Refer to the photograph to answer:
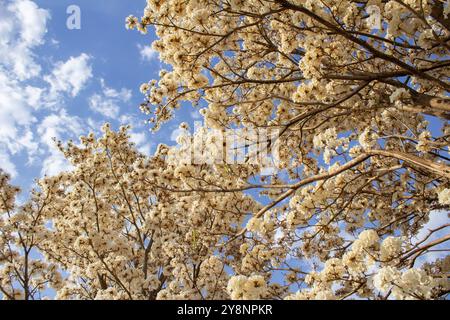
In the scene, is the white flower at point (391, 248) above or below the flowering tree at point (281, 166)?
below

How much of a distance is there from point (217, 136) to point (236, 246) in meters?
3.65

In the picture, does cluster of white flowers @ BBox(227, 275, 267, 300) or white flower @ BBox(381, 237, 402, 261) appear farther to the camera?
white flower @ BBox(381, 237, 402, 261)

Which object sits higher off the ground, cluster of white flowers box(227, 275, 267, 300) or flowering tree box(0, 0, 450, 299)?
flowering tree box(0, 0, 450, 299)

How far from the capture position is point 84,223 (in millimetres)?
8562

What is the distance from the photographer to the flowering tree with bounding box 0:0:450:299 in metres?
4.57

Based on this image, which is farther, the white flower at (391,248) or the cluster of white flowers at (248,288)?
the white flower at (391,248)

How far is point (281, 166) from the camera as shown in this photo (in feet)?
25.2

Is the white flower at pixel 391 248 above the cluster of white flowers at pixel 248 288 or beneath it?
above

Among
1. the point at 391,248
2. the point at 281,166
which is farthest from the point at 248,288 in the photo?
the point at 281,166

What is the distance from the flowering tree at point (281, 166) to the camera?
15.0 feet

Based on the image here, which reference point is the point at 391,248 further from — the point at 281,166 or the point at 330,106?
the point at 281,166

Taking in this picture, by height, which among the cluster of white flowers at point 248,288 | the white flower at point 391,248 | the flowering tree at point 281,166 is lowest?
the cluster of white flowers at point 248,288

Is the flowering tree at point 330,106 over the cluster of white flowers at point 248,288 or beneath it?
over

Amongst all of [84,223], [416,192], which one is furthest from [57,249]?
[416,192]
